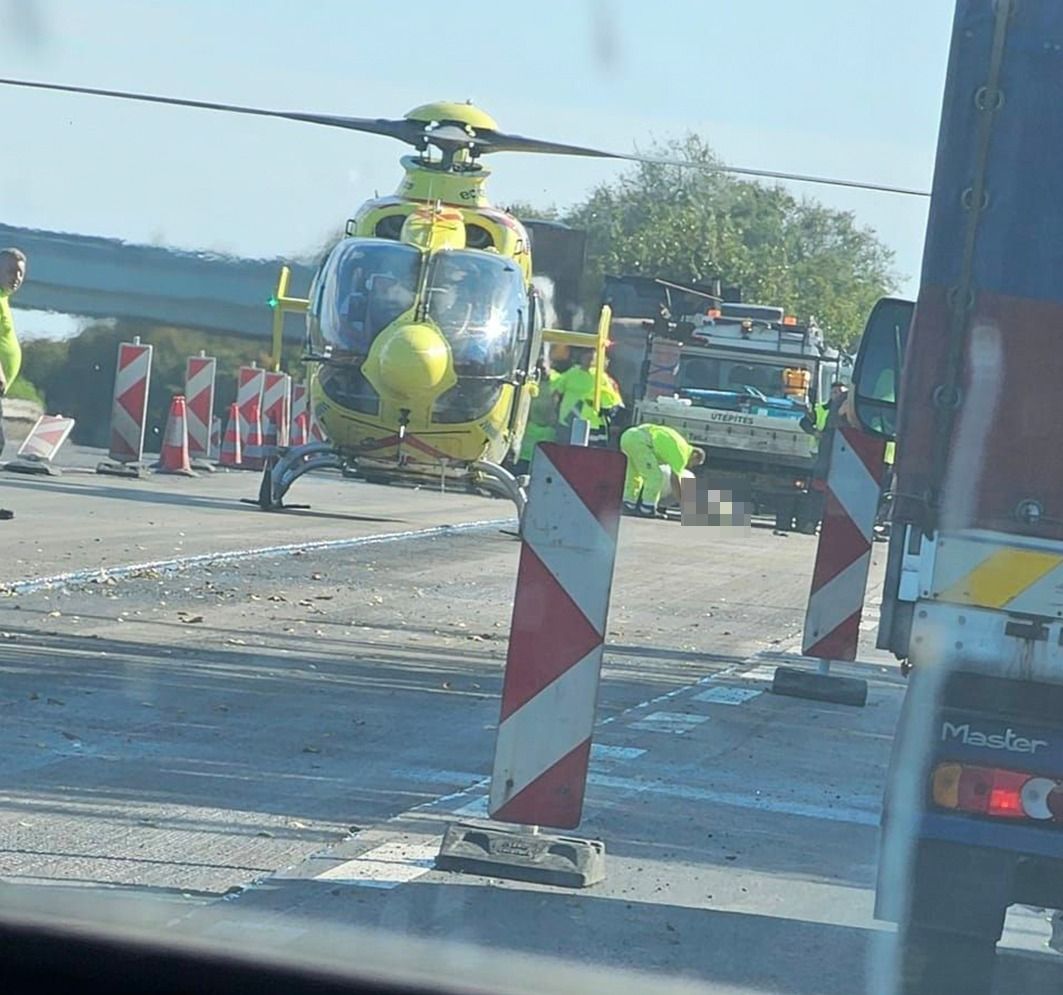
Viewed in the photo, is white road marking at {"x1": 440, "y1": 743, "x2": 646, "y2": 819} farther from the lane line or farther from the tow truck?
the tow truck

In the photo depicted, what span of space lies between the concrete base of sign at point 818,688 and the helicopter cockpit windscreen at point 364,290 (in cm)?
935

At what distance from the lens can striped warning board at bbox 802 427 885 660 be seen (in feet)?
36.2

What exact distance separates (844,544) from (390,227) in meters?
10.8

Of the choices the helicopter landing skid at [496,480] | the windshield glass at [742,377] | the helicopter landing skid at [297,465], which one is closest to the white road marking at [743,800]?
the helicopter landing skid at [496,480]

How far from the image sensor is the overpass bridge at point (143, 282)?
831 inches

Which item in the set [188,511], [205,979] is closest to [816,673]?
[205,979]

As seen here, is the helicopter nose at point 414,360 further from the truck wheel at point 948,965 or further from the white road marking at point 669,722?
the truck wheel at point 948,965

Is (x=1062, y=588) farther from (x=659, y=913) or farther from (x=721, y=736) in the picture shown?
(x=721, y=736)

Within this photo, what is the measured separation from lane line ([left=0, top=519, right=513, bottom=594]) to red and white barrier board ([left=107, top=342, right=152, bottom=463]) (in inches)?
174

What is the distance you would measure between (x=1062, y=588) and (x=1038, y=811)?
56cm

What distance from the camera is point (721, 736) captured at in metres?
9.66

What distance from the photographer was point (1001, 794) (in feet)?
17.3

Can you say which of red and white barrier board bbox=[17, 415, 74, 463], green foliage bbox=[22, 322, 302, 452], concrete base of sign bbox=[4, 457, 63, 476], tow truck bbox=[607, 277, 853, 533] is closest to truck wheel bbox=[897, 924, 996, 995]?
concrete base of sign bbox=[4, 457, 63, 476]

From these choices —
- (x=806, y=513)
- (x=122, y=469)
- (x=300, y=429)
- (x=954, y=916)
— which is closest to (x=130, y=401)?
(x=122, y=469)
